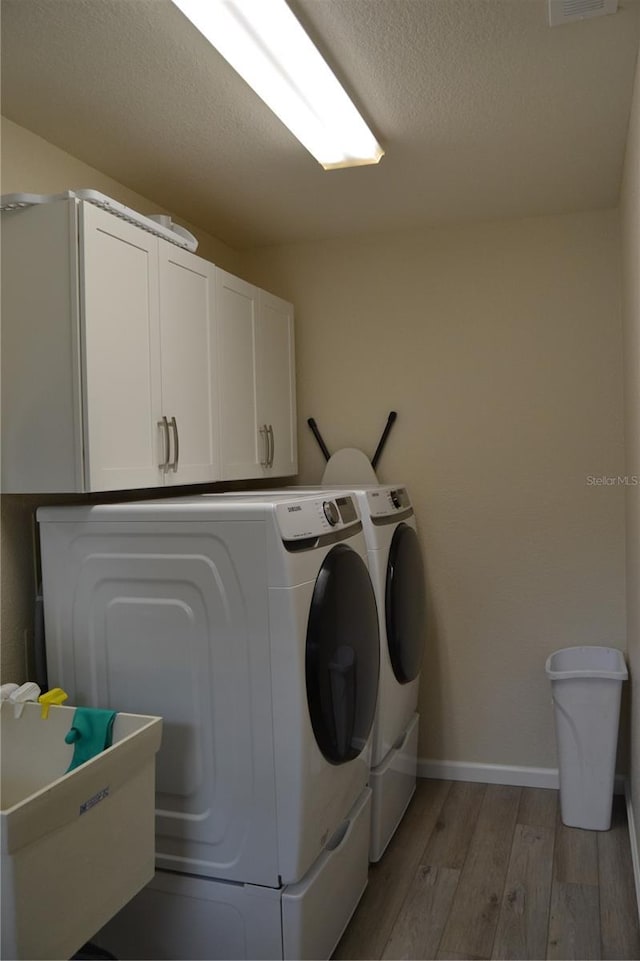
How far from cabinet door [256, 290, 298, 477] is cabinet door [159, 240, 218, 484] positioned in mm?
466

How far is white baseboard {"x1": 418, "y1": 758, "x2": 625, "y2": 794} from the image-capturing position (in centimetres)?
325

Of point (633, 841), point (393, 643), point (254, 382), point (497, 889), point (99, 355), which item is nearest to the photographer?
point (99, 355)

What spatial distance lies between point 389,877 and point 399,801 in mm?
343

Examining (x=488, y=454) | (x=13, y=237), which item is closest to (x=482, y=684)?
(x=488, y=454)

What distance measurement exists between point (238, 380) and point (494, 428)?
1.16 m

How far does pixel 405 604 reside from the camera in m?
2.81

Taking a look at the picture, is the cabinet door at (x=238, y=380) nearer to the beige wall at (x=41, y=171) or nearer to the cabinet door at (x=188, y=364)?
the cabinet door at (x=188, y=364)

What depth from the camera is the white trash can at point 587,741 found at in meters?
2.83

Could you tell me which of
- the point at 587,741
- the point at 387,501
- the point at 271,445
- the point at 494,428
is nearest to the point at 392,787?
the point at 587,741

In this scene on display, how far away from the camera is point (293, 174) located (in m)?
2.67

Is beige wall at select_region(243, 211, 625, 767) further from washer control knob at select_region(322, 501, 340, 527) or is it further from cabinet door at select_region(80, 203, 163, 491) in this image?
cabinet door at select_region(80, 203, 163, 491)

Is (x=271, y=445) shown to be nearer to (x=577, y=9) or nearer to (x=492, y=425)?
(x=492, y=425)

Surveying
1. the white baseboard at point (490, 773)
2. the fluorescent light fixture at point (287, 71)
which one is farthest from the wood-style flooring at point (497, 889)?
the fluorescent light fixture at point (287, 71)

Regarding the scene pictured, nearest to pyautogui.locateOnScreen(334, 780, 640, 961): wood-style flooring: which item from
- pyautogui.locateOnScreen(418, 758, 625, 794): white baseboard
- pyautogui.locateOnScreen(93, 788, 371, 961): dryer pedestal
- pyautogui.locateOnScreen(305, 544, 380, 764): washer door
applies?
pyautogui.locateOnScreen(418, 758, 625, 794): white baseboard
